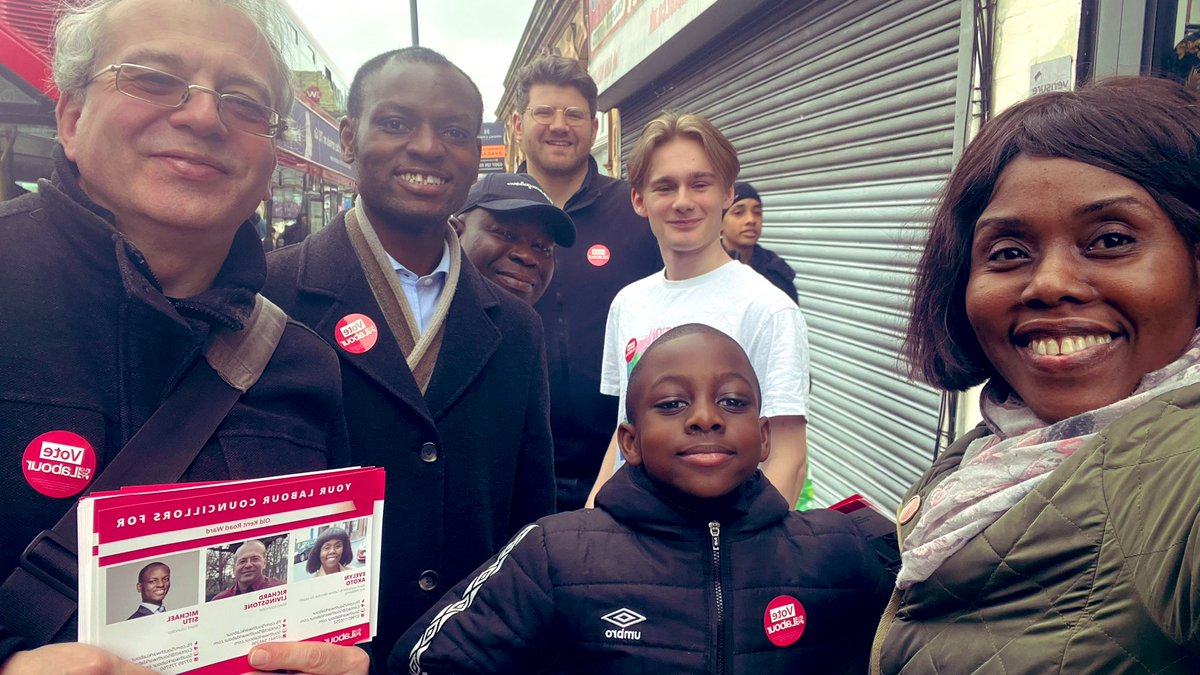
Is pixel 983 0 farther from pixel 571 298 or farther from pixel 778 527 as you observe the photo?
pixel 778 527

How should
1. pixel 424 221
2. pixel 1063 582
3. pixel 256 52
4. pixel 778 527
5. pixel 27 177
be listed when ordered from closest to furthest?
pixel 1063 582 < pixel 256 52 < pixel 778 527 < pixel 424 221 < pixel 27 177

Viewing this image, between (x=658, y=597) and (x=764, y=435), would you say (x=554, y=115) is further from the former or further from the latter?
(x=658, y=597)

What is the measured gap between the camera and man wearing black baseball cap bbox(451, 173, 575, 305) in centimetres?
287

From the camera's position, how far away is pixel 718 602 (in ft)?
5.82

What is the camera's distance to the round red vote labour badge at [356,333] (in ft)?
6.95

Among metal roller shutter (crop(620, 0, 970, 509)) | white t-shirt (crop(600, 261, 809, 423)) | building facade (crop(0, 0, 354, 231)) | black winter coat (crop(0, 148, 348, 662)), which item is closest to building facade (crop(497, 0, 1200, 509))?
metal roller shutter (crop(620, 0, 970, 509))

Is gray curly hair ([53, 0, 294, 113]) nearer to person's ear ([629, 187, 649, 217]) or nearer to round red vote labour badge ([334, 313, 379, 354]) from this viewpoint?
round red vote labour badge ([334, 313, 379, 354])

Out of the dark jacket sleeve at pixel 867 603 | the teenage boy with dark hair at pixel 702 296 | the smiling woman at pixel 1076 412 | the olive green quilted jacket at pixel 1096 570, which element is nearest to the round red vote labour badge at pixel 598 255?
the teenage boy with dark hair at pixel 702 296

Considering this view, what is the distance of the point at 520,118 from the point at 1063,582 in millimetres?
3488

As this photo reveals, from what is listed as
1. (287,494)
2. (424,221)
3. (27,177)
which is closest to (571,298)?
(424,221)

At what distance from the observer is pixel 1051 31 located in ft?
11.0

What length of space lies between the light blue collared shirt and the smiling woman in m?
1.44

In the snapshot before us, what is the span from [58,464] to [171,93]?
0.72 meters

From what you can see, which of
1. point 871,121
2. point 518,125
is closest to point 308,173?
point 518,125
